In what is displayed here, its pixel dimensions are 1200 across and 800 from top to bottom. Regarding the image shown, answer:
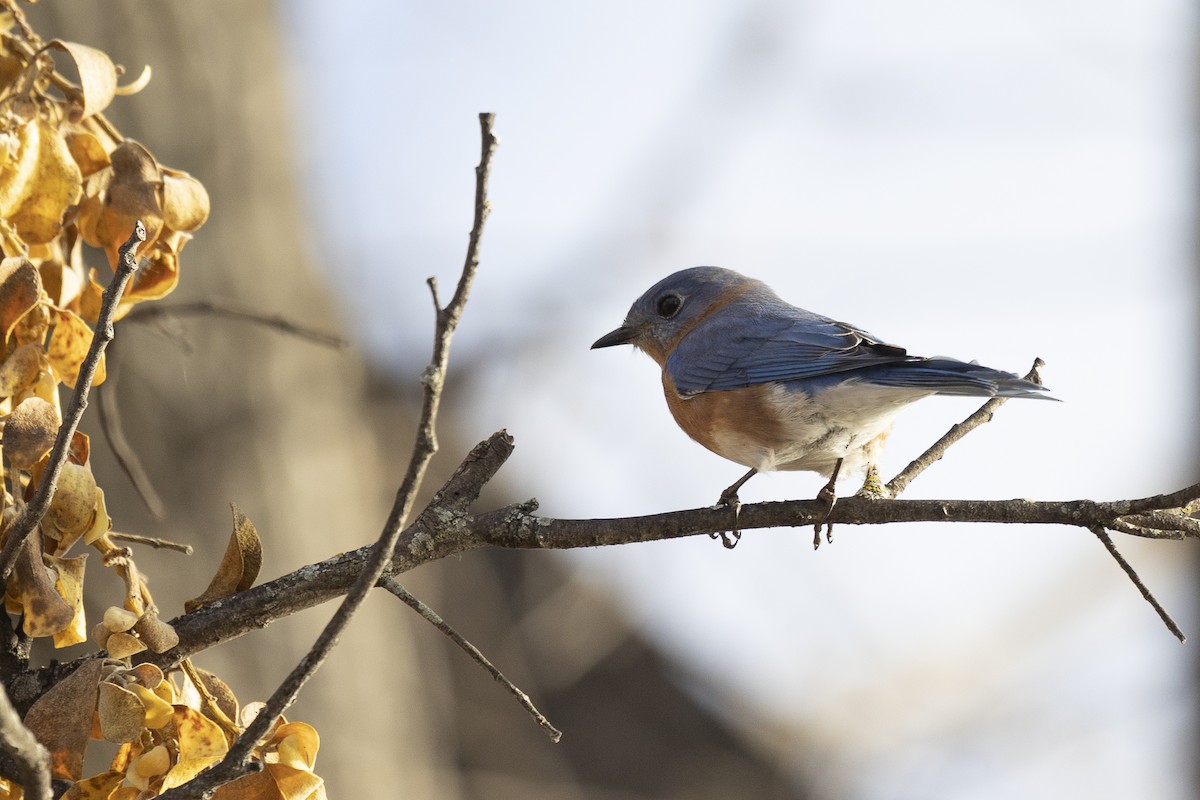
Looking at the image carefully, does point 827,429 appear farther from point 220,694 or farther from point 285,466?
Answer: point 285,466

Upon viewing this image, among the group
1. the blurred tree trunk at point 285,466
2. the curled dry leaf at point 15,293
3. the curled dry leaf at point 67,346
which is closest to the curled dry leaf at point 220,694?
the curled dry leaf at point 67,346

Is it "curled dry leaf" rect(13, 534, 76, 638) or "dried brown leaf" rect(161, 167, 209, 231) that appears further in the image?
"dried brown leaf" rect(161, 167, 209, 231)

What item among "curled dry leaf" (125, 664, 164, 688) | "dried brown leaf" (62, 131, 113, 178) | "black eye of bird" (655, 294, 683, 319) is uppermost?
"black eye of bird" (655, 294, 683, 319)

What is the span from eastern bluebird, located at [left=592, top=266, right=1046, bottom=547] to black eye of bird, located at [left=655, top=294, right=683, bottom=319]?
0.22 metres

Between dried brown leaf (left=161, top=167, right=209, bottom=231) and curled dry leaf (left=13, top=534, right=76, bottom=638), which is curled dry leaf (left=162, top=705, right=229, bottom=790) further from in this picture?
dried brown leaf (left=161, top=167, right=209, bottom=231)

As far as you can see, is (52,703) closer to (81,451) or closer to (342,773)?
(81,451)

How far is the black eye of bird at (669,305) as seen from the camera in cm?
423

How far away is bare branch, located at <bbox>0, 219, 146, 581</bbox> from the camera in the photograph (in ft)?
4.65

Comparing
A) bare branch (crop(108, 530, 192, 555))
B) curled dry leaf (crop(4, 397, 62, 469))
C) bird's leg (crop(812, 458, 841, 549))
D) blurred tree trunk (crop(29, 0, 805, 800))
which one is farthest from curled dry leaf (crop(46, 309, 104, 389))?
blurred tree trunk (crop(29, 0, 805, 800))

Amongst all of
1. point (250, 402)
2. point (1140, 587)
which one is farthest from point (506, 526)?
point (250, 402)

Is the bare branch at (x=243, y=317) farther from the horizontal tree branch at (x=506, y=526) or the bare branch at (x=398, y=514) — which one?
the bare branch at (x=398, y=514)

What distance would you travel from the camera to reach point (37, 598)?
162 cm

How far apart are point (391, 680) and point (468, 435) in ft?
5.14

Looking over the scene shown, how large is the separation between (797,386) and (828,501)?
114 cm
